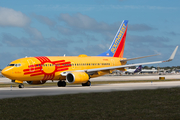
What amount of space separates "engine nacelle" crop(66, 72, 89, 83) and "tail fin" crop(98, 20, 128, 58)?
1264 cm

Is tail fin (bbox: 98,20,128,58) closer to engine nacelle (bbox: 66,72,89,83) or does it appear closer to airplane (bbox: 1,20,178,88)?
airplane (bbox: 1,20,178,88)

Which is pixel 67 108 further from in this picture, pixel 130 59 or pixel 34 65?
A: pixel 130 59

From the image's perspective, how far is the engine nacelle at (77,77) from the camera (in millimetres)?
42681

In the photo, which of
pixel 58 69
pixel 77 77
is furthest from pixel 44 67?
pixel 77 77

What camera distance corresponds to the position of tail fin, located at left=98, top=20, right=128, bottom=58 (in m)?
56.3

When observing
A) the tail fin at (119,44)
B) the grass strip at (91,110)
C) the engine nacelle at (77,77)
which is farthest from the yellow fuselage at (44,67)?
the grass strip at (91,110)

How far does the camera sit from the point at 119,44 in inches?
2263

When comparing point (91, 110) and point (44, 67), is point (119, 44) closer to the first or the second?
point (44, 67)

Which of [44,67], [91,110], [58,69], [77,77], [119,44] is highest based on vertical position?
[119,44]

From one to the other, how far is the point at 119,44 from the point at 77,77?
17407 mm

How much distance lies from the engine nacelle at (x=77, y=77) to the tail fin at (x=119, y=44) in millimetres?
12642

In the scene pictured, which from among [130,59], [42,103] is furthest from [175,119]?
[130,59]

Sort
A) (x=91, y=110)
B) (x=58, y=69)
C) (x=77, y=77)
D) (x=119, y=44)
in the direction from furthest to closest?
(x=119, y=44), (x=58, y=69), (x=77, y=77), (x=91, y=110)

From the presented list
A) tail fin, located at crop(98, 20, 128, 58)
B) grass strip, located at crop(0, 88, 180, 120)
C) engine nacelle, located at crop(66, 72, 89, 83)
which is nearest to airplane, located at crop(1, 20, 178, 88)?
engine nacelle, located at crop(66, 72, 89, 83)
